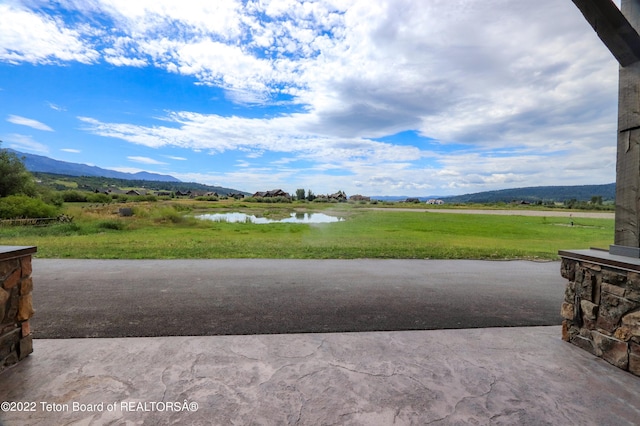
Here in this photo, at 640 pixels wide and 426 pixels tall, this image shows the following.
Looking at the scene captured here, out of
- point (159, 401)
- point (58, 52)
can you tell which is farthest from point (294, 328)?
point (58, 52)

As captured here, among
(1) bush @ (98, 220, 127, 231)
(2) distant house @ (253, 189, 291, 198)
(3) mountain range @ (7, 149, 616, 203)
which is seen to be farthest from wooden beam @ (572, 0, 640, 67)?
(2) distant house @ (253, 189, 291, 198)

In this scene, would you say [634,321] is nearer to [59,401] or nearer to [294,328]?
[294,328]

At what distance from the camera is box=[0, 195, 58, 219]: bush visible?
1140cm

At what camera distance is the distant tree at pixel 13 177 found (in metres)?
12.6

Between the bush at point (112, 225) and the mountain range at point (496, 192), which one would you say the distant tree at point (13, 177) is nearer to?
the mountain range at point (496, 192)

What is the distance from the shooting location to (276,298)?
3764 mm

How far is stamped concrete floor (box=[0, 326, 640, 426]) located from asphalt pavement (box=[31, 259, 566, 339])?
1.02 feet

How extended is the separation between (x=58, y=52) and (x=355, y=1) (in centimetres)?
845

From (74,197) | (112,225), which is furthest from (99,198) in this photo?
(112,225)

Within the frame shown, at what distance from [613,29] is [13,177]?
18642 mm

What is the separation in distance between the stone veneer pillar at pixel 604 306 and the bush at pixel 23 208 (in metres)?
16.5

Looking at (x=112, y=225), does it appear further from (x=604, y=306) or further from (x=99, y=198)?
(x=604, y=306)

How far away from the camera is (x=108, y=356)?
7.35 feet

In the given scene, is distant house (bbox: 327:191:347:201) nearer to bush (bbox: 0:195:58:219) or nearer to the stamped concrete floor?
bush (bbox: 0:195:58:219)
